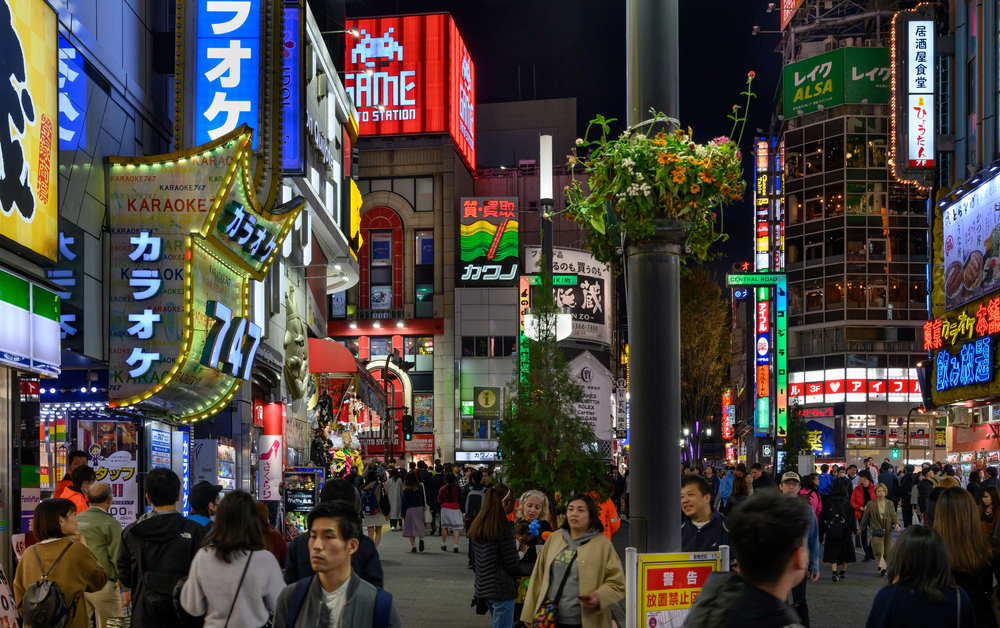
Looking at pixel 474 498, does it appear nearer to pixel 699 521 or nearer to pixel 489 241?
pixel 699 521

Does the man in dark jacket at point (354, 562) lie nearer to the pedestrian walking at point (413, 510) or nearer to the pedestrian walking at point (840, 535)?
the pedestrian walking at point (840, 535)

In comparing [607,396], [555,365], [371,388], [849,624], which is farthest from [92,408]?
[371,388]

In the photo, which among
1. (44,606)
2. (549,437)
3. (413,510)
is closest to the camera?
(44,606)

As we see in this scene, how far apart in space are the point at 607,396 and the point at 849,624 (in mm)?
17444

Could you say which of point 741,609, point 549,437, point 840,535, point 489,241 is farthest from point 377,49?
point 741,609

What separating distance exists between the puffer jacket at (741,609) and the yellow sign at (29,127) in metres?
8.91

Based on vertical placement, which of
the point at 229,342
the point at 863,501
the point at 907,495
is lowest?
the point at 907,495

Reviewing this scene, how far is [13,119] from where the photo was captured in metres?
10.4

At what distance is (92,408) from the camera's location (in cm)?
1534

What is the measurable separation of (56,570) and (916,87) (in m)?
26.1

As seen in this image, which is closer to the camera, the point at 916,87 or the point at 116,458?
the point at 116,458

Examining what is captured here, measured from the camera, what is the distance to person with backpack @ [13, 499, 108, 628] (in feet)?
21.9

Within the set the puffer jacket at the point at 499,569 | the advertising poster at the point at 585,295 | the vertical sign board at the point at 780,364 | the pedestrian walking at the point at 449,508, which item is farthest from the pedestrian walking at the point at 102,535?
the advertising poster at the point at 585,295

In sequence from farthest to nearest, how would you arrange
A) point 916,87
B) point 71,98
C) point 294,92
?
1. point 916,87
2. point 294,92
3. point 71,98
